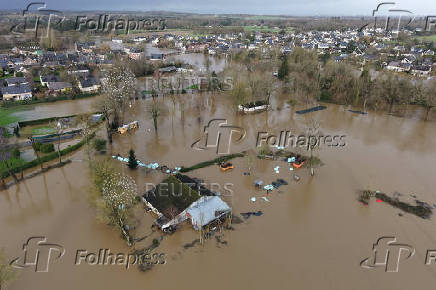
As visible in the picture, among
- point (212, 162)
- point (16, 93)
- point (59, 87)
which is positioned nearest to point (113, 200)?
point (212, 162)

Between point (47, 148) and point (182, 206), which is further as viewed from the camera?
point (47, 148)

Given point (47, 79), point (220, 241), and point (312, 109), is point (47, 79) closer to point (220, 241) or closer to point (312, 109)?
point (312, 109)

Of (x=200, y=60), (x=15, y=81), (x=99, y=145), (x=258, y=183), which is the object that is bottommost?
(x=258, y=183)

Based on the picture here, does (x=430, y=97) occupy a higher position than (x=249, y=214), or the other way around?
(x=430, y=97)

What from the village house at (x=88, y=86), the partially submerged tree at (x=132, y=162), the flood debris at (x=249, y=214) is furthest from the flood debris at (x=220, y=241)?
the village house at (x=88, y=86)

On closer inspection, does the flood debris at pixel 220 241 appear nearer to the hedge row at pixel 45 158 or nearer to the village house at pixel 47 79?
the hedge row at pixel 45 158

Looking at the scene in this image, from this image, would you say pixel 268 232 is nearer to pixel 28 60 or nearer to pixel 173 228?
pixel 173 228

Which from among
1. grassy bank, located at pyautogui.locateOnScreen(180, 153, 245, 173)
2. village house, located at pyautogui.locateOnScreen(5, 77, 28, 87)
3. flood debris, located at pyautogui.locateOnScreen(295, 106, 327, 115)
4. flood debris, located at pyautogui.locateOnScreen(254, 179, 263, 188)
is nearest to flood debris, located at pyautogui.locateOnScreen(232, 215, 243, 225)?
flood debris, located at pyautogui.locateOnScreen(254, 179, 263, 188)

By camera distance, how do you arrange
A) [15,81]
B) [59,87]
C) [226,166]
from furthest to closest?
[15,81], [59,87], [226,166]
